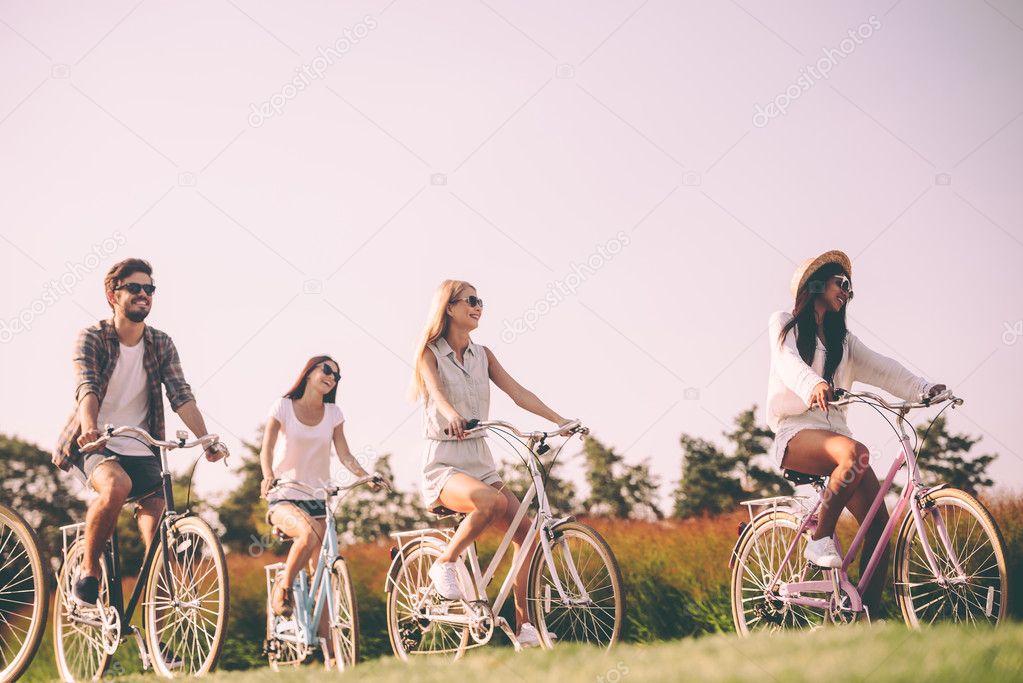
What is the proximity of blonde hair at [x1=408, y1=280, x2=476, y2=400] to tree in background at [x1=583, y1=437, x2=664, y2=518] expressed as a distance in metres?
4.78

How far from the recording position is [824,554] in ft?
17.3

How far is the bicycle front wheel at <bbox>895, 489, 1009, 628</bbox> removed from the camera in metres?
4.61

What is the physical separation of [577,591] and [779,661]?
164 centimetres

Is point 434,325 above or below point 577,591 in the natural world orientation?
above

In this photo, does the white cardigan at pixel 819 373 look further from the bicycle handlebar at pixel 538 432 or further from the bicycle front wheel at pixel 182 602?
the bicycle front wheel at pixel 182 602

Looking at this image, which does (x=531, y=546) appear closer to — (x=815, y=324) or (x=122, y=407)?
(x=815, y=324)

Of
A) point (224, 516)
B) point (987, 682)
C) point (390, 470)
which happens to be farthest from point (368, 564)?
point (987, 682)

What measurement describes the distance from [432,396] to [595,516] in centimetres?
469

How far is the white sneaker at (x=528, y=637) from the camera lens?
5.28 meters

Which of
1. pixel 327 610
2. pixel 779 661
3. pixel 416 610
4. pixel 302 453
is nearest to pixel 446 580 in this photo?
pixel 416 610

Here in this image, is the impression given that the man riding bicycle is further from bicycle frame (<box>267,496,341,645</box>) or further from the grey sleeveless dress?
the grey sleeveless dress

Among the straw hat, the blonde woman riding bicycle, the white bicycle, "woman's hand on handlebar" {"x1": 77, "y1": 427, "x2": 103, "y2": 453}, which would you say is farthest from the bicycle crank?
the straw hat

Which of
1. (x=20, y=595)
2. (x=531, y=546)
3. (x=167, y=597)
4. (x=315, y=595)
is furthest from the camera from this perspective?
(x=315, y=595)

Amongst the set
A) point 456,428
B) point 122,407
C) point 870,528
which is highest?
point 122,407
